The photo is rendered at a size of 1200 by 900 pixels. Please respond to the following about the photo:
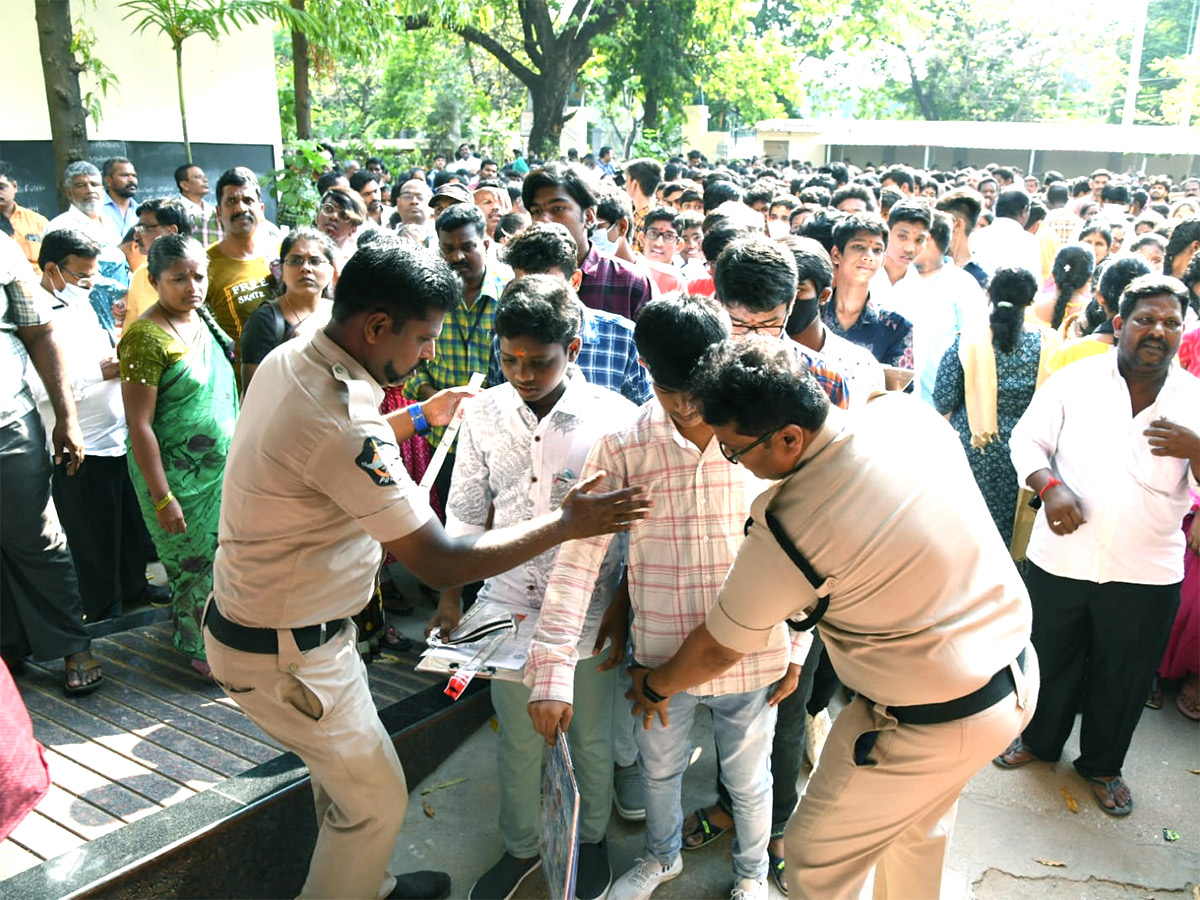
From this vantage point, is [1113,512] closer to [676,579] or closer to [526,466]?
[676,579]

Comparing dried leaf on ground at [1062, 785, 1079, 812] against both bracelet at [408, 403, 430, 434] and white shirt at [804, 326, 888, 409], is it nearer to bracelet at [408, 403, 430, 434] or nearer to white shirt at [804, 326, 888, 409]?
white shirt at [804, 326, 888, 409]

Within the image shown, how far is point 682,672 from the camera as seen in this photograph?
2348mm

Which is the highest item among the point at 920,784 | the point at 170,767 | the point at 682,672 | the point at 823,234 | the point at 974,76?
the point at 974,76

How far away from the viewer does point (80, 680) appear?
143 inches

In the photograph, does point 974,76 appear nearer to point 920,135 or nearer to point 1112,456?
point 920,135

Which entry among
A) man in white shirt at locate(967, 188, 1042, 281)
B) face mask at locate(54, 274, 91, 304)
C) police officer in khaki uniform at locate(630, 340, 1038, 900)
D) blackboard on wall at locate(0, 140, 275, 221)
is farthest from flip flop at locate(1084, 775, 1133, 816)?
blackboard on wall at locate(0, 140, 275, 221)

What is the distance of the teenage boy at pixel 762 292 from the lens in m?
2.87

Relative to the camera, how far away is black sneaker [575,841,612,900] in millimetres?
2875

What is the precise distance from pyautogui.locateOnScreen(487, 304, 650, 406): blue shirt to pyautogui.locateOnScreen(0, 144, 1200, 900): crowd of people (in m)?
0.01

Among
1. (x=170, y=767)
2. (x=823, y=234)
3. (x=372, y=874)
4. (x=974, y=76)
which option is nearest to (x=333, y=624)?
(x=372, y=874)

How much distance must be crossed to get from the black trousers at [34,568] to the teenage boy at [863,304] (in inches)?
127

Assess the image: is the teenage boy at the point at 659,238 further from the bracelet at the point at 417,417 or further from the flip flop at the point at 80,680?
the flip flop at the point at 80,680

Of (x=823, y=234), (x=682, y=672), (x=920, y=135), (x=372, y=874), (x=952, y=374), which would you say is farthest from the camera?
(x=920, y=135)

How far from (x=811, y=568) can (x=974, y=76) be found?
47.2 m
